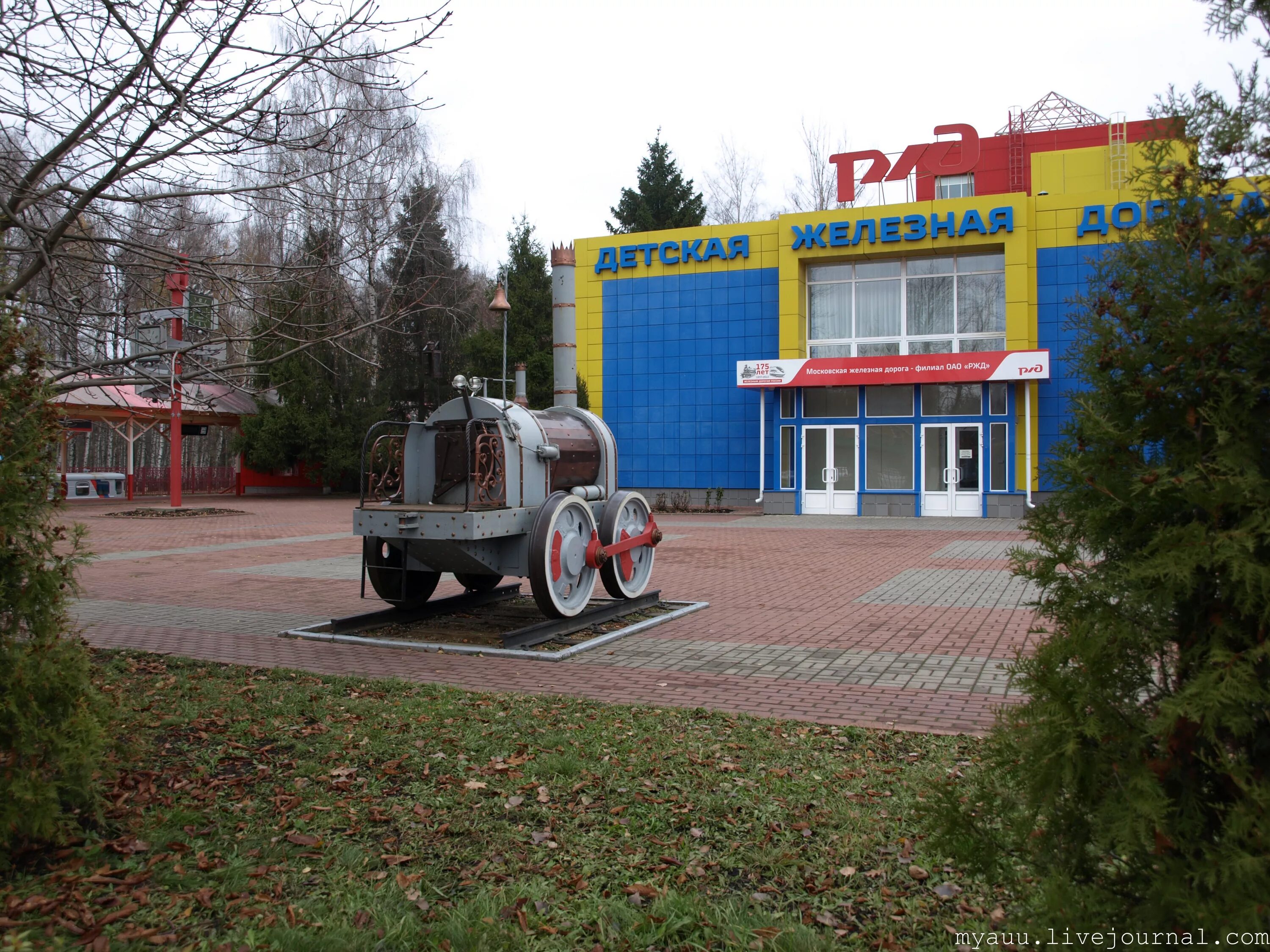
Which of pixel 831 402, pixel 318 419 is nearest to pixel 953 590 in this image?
pixel 831 402

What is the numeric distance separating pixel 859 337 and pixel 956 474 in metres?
4.91

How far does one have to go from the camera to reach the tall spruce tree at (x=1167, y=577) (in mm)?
1955

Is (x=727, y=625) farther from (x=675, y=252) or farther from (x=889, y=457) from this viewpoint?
(x=675, y=252)

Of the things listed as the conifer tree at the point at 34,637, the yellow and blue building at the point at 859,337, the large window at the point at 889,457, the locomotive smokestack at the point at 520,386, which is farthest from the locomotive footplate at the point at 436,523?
the large window at the point at 889,457

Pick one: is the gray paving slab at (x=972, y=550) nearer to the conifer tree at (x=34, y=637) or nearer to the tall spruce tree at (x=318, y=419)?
the conifer tree at (x=34, y=637)

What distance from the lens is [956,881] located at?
340 cm

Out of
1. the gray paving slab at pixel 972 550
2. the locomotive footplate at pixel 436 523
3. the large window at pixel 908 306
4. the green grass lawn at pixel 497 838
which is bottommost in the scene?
the green grass lawn at pixel 497 838

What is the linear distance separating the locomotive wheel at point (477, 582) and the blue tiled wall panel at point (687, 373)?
17516 millimetres

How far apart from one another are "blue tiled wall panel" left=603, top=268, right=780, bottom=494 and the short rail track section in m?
17.7

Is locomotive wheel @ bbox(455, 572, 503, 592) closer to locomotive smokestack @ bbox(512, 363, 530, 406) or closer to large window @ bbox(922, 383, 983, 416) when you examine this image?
locomotive smokestack @ bbox(512, 363, 530, 406)

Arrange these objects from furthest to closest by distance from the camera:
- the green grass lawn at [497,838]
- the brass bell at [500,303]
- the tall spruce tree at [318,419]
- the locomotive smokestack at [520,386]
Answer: the tall spruce tree at [318,419]
the brass bell at [500,303]
the locomotive smokestack at [520,386]
the green grass lawn at [497,838]

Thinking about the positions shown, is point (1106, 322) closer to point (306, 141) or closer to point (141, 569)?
point (306, 141)

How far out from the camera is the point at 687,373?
28734 mm

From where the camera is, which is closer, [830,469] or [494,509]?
[494,509]
